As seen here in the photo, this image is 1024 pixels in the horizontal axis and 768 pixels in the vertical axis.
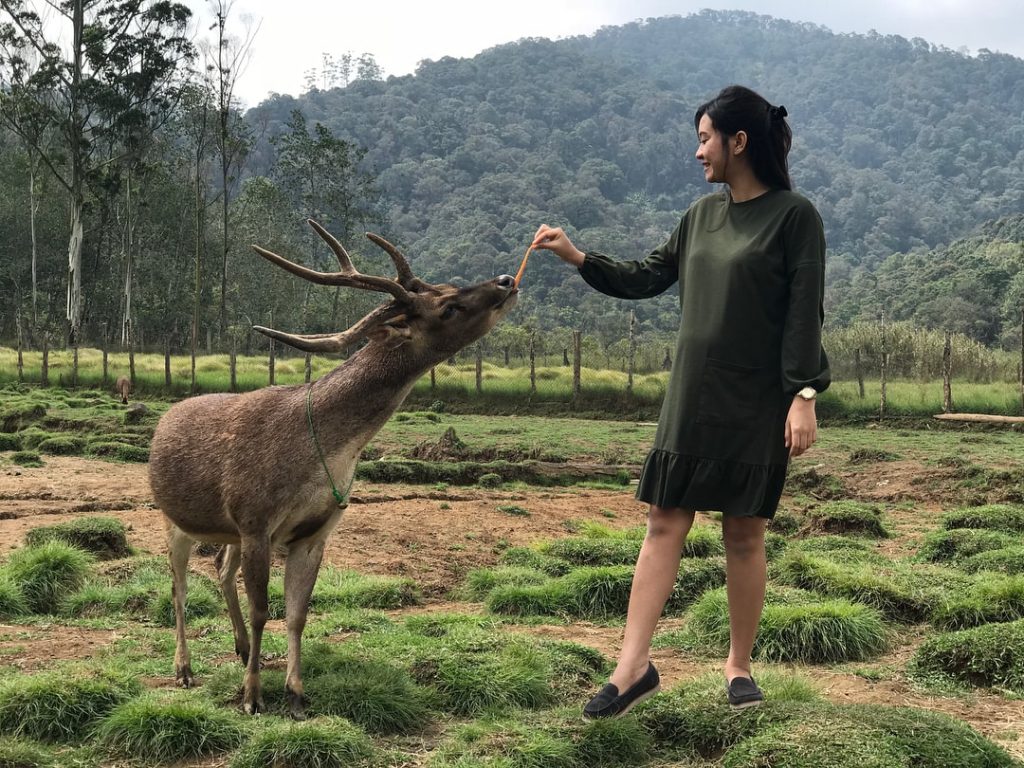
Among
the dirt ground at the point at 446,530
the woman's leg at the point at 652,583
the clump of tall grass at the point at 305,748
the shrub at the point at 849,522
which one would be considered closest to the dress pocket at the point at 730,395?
the woman's leg at the point at 652,583

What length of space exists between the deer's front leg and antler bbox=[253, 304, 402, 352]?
Result: 935 millimetres

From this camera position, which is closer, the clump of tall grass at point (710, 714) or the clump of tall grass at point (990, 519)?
the clump of tall grass at point (710, 714)

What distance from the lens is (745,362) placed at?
13.9ft

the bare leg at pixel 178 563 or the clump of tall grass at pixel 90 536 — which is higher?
the bare leg at pixel 178 563

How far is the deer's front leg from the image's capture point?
480cm

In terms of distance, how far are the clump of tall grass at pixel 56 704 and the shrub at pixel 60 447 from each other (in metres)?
12.5

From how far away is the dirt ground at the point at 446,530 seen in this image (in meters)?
5.22

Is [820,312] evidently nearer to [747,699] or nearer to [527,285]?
[747,699]

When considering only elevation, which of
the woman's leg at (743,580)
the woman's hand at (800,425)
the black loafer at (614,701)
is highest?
the woman's hand at (800,425)

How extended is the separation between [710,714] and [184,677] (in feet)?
8.68

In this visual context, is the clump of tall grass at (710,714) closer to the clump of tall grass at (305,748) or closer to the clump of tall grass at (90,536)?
the clump of tall grass at (305,748)

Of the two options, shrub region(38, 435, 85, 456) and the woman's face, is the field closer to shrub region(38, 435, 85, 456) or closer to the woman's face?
the woman's face

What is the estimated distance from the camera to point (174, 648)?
593 centimetres

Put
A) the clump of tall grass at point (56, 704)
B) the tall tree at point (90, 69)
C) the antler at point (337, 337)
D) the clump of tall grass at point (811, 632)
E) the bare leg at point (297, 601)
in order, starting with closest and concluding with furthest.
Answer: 1. the clump of tall grass at point (56, 704)
2. the antler at point (337, 337)
3. the bare leg at point (297, 601)
4. the clump of tall grass at point (811, 632)
5. the tall tree at point (90, 69)
